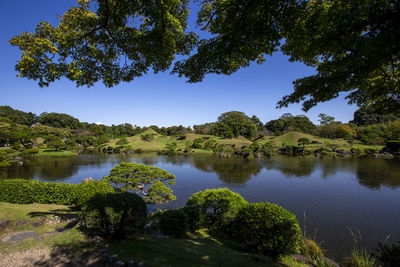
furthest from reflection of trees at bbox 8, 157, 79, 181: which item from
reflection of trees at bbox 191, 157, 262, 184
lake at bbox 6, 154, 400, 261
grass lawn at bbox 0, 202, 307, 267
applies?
grass lawn at bbox 0, 202, 307, 267

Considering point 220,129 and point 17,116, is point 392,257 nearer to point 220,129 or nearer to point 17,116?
point 220,129

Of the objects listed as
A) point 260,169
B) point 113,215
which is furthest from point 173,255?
point 260,169

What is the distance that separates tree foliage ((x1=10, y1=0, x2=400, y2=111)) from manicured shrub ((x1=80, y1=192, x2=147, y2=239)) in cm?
362

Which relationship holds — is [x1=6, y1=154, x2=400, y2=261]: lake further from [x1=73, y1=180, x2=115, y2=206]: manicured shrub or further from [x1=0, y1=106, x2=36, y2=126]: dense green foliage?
[x1=0, y1=106, x2=36, y2=126]: dense green foliage

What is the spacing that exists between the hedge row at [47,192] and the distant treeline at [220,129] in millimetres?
42028

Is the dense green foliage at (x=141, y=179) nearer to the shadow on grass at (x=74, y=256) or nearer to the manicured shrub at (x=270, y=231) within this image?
the shadow on grass at (x=74, y=256)

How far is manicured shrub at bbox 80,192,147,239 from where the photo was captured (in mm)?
4672

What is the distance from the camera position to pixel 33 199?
844 centimetres

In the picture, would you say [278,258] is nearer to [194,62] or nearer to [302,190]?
[194,62]

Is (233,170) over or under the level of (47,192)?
under

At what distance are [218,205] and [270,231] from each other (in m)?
2.95

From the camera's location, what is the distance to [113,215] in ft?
15.1

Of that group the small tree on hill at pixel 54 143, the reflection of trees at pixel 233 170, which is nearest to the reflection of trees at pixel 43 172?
the reflection of trees at pixel 233 170

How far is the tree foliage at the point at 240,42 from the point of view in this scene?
2764mm
